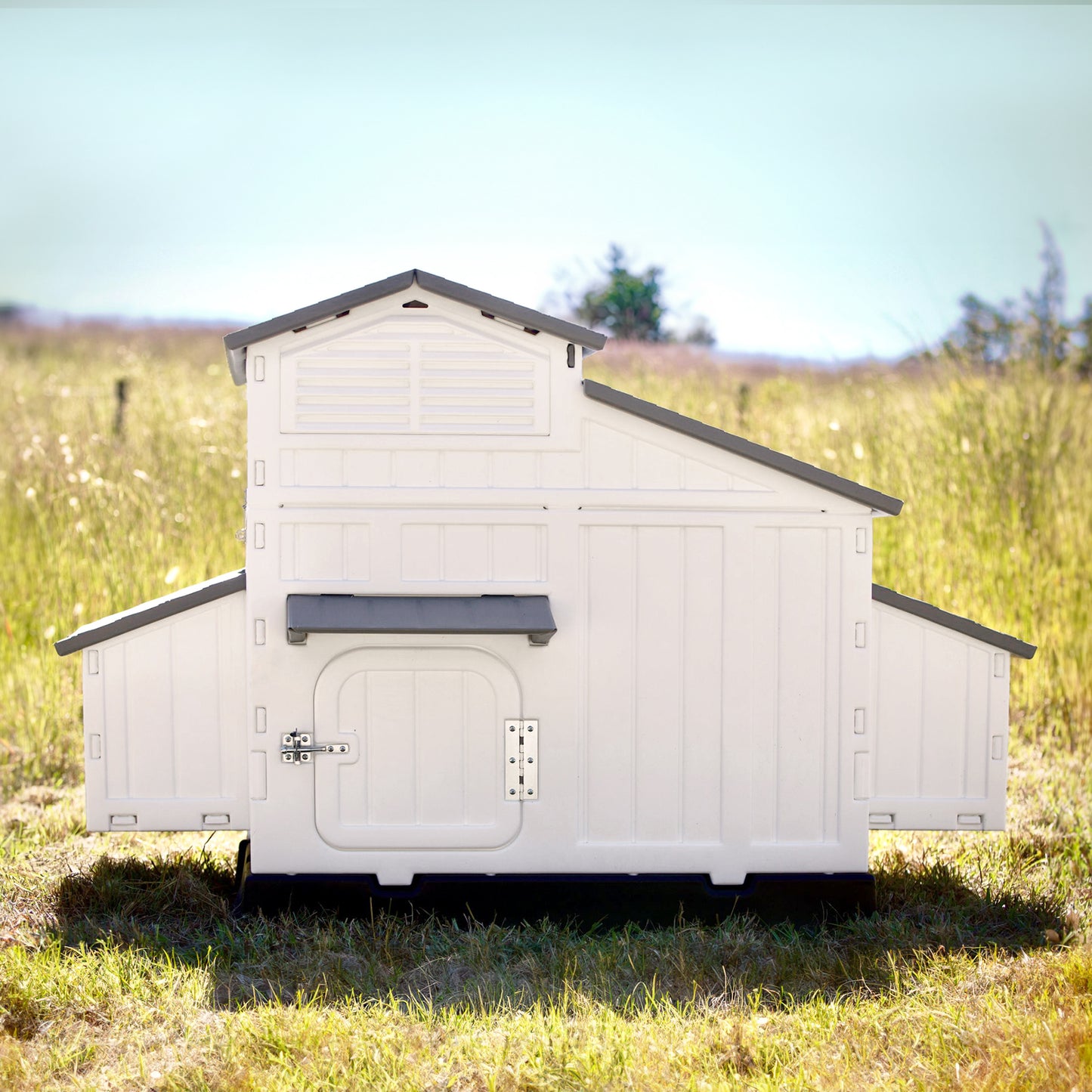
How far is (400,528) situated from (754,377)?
10.7 meters

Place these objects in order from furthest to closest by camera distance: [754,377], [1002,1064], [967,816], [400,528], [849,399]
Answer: [754,377] < [849,399] < [967,816] < [400,528] < [1002,1064]

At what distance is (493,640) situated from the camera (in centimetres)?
432

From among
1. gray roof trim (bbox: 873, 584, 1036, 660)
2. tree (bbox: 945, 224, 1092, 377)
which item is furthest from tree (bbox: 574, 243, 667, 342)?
gray roof trim (bbox: 873, 584, 1036, 660)

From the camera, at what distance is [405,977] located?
4.02 metres

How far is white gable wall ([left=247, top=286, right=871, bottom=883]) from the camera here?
4281mm

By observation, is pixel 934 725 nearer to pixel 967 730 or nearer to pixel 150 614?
pixel 967 730

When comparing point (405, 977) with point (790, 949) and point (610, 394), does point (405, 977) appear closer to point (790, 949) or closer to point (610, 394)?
point (790, 949)

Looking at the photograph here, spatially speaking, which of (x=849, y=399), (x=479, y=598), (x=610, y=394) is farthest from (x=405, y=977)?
(x=849, y=399)

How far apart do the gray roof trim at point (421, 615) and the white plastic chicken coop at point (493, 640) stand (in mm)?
19

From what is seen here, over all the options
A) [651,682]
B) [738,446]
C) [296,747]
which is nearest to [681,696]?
[651,682]

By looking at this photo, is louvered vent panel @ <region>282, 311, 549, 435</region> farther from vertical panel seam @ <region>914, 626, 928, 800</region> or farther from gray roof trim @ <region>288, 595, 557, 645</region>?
vertical panel seam @ <region>914, 626, 928, 800</region>

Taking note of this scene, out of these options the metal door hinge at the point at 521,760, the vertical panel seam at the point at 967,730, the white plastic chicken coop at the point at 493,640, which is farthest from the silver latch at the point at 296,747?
the vertical panel seam at the point at 967,730

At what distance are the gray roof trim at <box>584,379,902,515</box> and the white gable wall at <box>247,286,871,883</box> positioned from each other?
0.05 metres

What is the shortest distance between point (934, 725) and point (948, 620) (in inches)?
17.6
